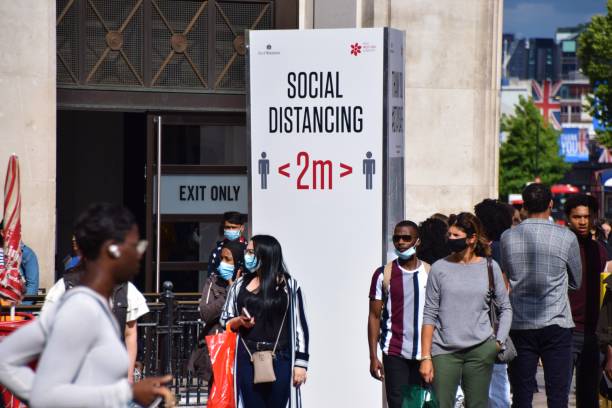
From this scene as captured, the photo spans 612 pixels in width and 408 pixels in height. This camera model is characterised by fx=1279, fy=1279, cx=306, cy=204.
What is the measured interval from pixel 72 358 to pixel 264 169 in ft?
18.1

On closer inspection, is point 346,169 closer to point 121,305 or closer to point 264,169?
point 264,169

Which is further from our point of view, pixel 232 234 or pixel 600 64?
pixel 600 64

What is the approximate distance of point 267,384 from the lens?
8.23 metres

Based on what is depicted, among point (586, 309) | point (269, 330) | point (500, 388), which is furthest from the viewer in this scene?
point (500, 388)

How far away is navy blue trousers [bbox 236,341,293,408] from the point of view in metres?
8.24

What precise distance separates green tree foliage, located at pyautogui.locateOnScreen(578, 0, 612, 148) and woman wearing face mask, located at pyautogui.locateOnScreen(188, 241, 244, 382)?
151ft

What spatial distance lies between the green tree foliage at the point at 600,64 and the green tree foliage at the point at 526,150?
5030 cm

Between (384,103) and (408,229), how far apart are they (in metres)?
1.10

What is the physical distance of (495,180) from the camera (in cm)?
1463

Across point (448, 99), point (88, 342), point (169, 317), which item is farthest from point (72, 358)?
point (448, 99)

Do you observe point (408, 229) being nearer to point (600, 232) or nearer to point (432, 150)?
point (432, 150)

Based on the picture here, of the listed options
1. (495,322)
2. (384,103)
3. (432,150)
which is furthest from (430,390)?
(432,150)

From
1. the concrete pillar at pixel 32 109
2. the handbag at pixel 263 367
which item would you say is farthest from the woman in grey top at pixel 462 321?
the concrete pillar at pixel 32 109

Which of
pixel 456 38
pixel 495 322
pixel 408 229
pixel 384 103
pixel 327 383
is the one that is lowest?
pixel 327 383
